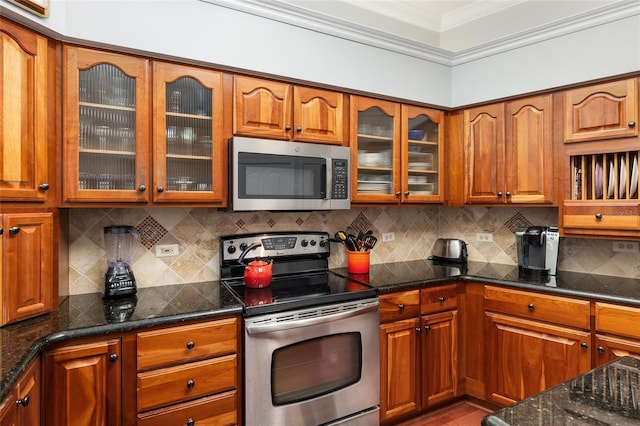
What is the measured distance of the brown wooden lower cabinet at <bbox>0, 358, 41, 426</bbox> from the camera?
3.66ft

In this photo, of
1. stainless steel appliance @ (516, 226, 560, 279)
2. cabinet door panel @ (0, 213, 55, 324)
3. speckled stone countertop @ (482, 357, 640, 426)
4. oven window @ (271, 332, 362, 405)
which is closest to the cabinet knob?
cabinet door panel @ (0, 213, 55, 324)

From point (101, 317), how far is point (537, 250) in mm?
2704

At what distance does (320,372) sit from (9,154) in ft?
5.73

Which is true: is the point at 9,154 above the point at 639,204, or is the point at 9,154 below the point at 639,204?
above

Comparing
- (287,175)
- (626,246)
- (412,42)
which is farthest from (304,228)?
(626,246)

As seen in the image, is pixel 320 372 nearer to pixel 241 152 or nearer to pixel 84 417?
pixel 84 417

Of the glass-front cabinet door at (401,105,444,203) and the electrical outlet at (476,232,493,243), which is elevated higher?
the glass-front cabinet door at (401,105,444,203)

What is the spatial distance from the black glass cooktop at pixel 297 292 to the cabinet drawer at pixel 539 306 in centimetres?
86

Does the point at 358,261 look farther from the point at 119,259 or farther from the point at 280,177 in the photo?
the point at 119,259

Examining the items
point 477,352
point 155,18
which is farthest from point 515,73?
point 155,18

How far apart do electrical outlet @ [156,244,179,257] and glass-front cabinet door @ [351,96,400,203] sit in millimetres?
1181

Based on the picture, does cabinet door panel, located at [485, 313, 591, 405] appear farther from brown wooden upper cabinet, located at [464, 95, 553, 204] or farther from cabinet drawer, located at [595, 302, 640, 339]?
brown wooden upper cabinet, located at [464, 95, 553, 204]

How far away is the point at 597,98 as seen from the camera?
93.0 inches

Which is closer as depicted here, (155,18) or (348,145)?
(155,18)
